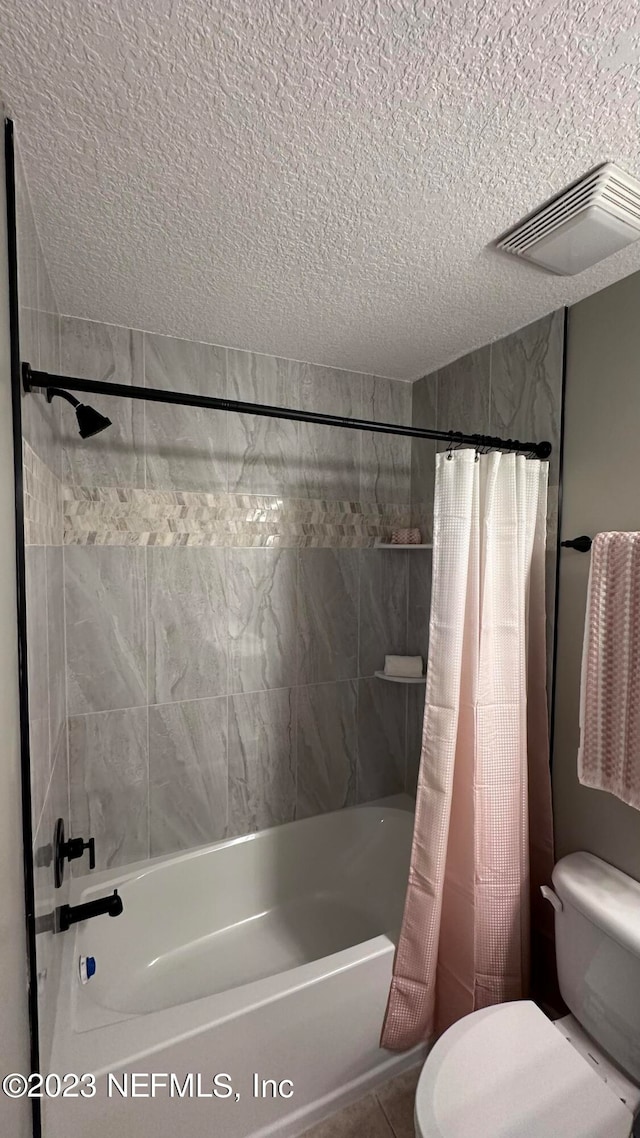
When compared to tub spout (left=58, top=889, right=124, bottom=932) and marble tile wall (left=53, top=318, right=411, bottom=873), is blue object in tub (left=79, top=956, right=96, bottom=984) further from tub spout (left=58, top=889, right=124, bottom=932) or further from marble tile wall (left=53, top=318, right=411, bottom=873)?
marble tile wall (left=53, top=318, right=411, bottom=873)

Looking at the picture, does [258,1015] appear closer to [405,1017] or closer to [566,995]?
[405,1017]

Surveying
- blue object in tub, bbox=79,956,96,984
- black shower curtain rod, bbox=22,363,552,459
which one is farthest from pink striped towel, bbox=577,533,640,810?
blue object in tub, bbox=79,956,96,984

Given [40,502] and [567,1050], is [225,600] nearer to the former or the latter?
[40,502]

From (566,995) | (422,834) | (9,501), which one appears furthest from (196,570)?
(566,995)

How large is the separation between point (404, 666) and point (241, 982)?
127 centimetres

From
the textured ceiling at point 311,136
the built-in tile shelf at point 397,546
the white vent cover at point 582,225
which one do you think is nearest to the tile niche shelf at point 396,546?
the built-in tile shelf at point 397,546

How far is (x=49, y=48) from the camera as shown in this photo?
2.35ft

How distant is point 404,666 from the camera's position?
2.12m

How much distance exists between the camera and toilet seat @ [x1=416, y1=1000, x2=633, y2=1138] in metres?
0.99

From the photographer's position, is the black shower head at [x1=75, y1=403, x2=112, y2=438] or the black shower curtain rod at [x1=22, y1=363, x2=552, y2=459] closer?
the black shower curtain rod at [x1=22, y1=363, x2=552, y2=459]

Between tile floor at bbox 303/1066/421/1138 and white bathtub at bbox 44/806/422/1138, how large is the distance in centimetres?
3

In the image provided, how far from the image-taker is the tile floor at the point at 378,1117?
136cm

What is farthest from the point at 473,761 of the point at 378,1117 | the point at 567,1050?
the point at 378,1117

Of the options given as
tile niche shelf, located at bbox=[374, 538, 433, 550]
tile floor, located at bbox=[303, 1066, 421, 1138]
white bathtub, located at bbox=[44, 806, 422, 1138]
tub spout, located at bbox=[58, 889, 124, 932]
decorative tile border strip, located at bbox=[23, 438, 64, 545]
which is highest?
decorative tile border strip, located at bbox=[23, 438, 64, 545]
